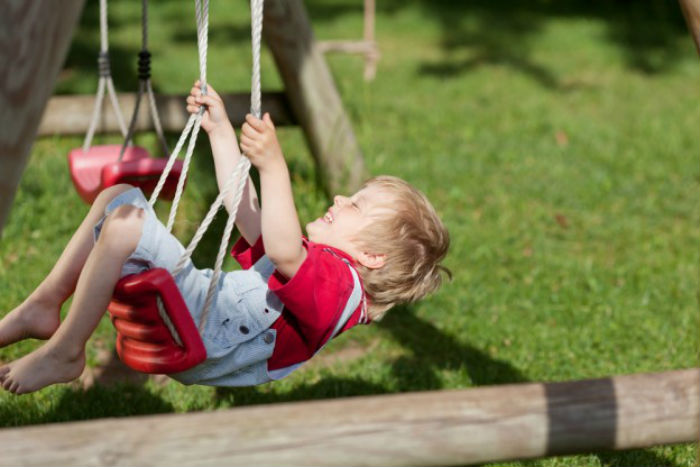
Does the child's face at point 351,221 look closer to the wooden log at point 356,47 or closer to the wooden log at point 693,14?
the wooden log at point 693,14

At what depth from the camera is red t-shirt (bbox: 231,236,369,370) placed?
2545 mm

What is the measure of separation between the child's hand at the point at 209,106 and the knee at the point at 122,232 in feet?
1.33

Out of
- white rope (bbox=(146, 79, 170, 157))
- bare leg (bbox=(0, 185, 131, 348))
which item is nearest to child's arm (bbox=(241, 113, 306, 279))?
bare leg (bbox=(0, 185, 131, 348))

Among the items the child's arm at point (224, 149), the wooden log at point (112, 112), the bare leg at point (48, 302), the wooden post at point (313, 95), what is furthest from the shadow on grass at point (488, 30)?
the bare leg at point (48, 302)

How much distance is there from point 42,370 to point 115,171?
85 centimetres

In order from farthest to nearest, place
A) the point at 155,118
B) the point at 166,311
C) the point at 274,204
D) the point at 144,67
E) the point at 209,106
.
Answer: the point at 144,67 < the point at 155,118 < the point at 209,106 < the point at 274,204 < the point at 166,311

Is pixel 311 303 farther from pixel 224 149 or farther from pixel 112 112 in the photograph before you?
pixel 112 112

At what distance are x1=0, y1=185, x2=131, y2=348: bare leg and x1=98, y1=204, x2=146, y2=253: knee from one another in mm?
254

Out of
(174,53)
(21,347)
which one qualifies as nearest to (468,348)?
(21,347)

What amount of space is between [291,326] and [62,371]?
0.63 meters

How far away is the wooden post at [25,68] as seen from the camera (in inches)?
72.4

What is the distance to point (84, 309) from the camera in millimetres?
2492

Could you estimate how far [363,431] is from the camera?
78.3 inches

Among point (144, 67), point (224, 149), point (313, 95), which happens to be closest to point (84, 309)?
point (224, 149)
